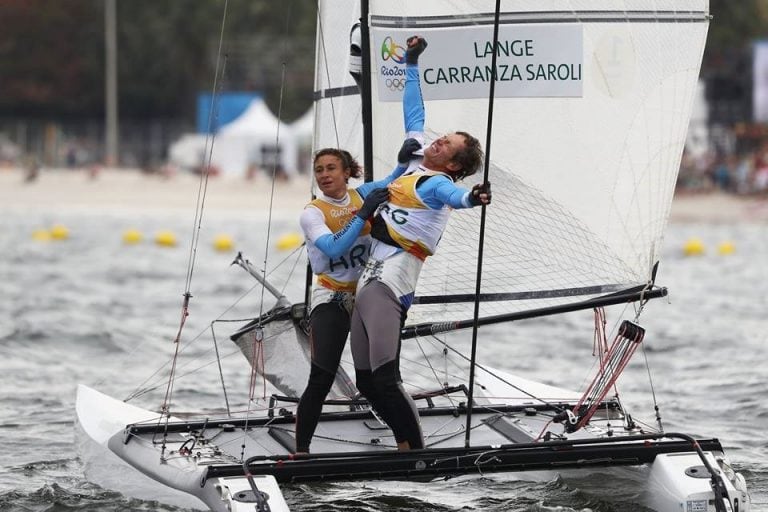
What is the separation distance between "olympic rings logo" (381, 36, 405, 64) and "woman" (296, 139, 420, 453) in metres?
0.97

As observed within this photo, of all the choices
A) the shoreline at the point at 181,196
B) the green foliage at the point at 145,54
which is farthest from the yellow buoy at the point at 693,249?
the green foliage at the point at 145,54

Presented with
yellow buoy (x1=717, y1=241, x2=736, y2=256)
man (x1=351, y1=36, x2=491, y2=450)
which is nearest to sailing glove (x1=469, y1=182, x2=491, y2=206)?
man (x1=351, y1=36, x2=491, y2=450)

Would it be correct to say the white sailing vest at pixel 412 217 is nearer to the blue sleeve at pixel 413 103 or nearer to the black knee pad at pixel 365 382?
the blue sleeve at pixel 413 103

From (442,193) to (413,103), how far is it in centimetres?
66

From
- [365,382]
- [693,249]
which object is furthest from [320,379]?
[693,249]

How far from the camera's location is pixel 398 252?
6.04m

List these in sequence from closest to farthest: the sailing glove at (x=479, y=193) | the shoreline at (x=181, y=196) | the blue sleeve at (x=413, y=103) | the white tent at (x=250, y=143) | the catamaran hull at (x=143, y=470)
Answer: the sailing glove at (x=479, y=193) < the catamaran hull at (x=143, y=470) < the blue sleeve at (x=413, y=103) < the shoreline at (x=181, y=196) < the white tent at (x=250, y=143)

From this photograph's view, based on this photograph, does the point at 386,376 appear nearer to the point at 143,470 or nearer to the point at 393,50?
the point at 143,470

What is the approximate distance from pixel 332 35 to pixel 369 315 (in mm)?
2109

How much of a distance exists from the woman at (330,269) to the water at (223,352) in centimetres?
76

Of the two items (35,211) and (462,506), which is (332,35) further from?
(35,211)

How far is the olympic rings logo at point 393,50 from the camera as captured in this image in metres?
7.10

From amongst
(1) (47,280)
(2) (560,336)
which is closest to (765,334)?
(2) (560,336)

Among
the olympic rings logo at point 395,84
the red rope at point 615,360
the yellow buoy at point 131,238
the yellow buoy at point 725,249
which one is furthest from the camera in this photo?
the yellow buoy at point 131,238
